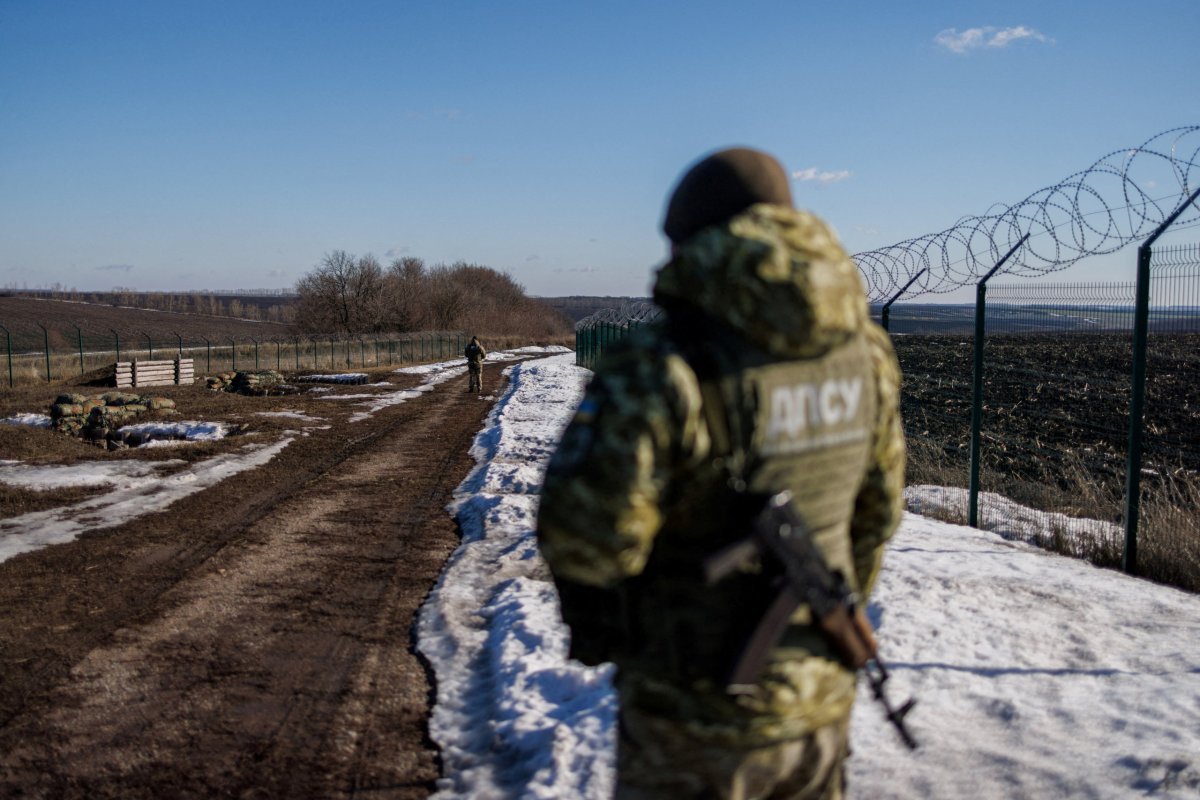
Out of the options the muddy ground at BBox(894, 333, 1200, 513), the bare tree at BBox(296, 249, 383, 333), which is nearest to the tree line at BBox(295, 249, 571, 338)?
the bare tree at BBox(296, 249, 383, 333)

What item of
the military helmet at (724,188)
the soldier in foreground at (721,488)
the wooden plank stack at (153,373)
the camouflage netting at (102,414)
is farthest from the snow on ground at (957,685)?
the wooden plank stack at (153,373)

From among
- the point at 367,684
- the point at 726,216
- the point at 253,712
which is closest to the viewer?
the point at 726,216

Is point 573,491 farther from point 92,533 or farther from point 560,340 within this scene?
point 560,340

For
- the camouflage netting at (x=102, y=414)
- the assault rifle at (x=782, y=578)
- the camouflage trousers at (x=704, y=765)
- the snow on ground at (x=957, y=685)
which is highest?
the assault rifle at (x=782, y=578)

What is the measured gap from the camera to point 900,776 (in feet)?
11.6

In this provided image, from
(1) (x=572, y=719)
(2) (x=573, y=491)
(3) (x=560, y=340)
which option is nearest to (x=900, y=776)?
(1) (x=572, y=719)

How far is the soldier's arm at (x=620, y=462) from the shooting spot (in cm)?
170

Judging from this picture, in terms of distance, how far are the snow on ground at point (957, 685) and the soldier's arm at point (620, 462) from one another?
2.17 m

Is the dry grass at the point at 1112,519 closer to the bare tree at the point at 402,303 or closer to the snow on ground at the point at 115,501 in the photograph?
→ the snow on ground at the point at 115,501

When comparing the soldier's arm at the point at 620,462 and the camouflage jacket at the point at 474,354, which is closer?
the soldier's arm at the point at 620,462

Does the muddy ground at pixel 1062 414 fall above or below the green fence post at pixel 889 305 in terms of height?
below

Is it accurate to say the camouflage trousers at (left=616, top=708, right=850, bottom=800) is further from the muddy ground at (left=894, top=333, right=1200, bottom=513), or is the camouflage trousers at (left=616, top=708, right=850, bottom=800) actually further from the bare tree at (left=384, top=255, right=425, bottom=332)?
the bare tree at (left=384, top=255, right=425, bottom=332)

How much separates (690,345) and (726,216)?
0.35 metres

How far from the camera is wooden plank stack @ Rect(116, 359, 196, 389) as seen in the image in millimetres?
26438
